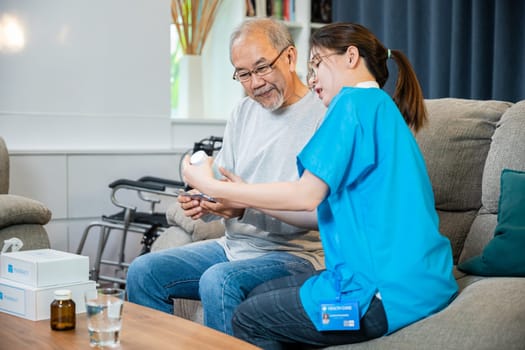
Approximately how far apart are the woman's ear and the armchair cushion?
4.89 ft

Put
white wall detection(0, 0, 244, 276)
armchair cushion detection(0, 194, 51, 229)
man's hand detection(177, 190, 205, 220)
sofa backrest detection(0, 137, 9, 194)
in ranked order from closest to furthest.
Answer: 1. man's hand detection(177, 190, 205, 220)
2. armchair cushion detection(0, 194, 51, 229)
3. sofa backrest detection(0, 137, 9, 194)
4. white wall detection(0, 0, 244, 276)

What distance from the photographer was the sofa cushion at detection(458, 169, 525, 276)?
1.81 m

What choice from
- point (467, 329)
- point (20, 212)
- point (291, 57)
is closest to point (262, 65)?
point (291, 57)

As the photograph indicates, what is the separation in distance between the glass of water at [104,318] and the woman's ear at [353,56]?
70cm

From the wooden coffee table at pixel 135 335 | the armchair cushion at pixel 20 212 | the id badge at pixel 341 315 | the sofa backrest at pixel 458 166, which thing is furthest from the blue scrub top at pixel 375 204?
the armchair cushion at pixel 20 212

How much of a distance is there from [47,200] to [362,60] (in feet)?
7.42

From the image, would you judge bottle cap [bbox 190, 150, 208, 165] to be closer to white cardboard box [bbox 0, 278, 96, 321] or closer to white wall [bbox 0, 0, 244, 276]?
white cardboard box [bbox 0, 278, 96, 321]

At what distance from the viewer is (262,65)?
6.44ft

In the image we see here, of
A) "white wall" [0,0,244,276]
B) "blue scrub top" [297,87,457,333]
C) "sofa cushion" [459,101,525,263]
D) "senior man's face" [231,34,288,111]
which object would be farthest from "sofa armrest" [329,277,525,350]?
"white wall" [0,0,244,276]

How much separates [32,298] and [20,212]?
3.53ft

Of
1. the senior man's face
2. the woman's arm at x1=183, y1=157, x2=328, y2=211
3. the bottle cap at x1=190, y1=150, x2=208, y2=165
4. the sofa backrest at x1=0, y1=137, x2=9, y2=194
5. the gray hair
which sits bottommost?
the sofa backrest at x1=0, y1=137, x2=9, y2=194

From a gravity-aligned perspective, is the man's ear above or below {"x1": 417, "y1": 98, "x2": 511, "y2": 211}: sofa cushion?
above

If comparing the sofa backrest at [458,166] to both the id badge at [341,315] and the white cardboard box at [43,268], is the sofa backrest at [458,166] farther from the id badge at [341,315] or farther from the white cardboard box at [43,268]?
the white cardboard box at [43,268]

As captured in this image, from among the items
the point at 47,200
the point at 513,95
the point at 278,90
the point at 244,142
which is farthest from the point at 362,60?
the point at 47,200
